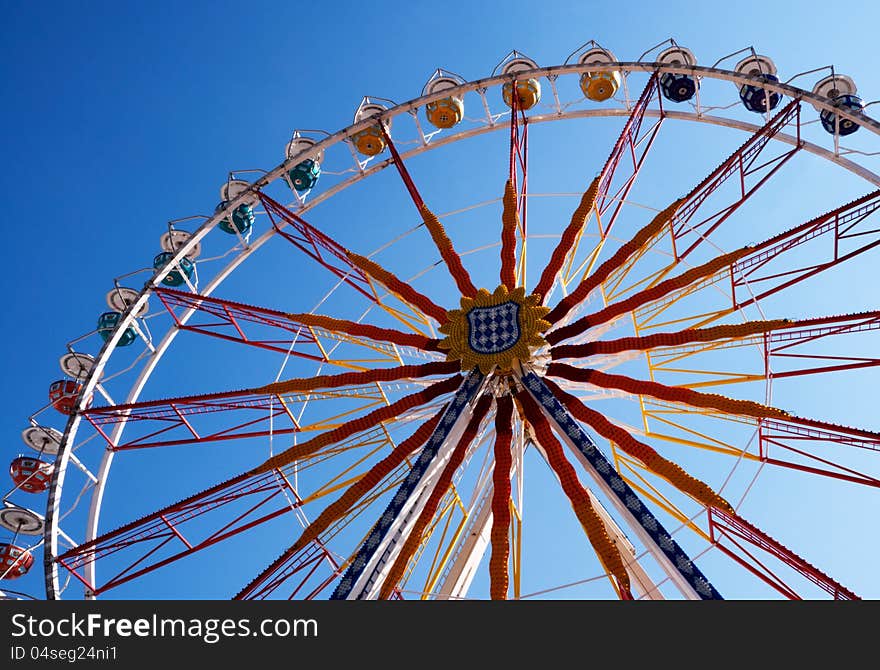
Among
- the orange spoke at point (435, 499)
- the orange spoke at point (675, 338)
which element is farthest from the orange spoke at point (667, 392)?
the orange spoke at point (435, 499)

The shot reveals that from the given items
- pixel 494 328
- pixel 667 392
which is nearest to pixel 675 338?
pixel 667 392

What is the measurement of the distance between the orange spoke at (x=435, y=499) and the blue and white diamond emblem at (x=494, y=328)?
1128 mm

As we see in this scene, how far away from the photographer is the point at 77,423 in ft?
74.0

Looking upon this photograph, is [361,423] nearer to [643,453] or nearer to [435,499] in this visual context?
[435,499]

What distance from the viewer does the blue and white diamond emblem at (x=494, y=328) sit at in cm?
2030

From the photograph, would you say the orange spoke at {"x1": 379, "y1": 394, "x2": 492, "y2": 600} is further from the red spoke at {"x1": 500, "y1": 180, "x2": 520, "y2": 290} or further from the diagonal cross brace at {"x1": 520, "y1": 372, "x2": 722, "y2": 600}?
the red spoke at {"x1": 500, "y1": 180, "x2": 520, "y2": 290}

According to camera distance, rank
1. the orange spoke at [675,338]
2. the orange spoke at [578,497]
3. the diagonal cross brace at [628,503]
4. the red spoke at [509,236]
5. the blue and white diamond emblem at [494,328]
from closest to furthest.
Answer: the diagonal cross brace at [628,503] → the orange spoke at [578,497] → the orange spoke at [675,338] → the blue and white diamond emblem at [494,328] → the red spoke at [509,236]

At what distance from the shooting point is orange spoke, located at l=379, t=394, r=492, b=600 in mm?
18328

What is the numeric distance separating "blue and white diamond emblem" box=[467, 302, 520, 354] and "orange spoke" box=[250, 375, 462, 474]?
1001 mm

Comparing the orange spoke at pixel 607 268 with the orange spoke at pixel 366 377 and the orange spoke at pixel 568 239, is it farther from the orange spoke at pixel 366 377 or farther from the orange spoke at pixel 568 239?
the orange spoke at pixel 366 377

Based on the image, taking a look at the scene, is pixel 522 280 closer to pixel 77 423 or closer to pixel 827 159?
pixel 827 159

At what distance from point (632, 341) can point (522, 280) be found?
11.5ft

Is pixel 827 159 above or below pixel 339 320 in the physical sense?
above
